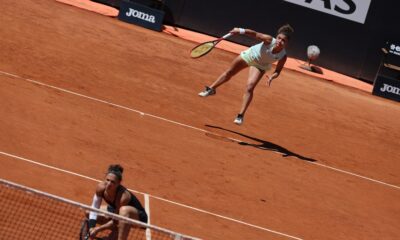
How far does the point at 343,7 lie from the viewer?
2505 cm

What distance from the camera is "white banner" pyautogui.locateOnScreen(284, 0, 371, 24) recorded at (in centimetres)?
2492

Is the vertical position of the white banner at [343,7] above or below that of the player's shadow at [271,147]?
above

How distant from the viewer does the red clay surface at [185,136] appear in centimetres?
1261

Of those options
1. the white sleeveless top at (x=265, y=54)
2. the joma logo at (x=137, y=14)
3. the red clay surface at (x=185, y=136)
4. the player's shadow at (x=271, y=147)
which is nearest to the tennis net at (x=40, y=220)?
the red clay surface at (x=185, y=136)

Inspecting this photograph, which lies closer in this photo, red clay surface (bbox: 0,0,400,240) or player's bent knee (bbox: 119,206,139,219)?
player's bent knee (bbox: 119,206,139,219)

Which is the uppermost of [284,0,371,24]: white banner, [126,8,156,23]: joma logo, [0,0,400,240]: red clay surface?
[284,0,371,24]: white banner

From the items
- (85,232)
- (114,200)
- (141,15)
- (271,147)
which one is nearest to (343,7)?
(141,15)

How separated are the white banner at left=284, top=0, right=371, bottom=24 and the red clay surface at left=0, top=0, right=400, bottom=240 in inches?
111

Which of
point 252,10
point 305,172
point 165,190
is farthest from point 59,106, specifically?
point 252,10

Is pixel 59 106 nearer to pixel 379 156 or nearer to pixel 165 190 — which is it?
pixel 165 190

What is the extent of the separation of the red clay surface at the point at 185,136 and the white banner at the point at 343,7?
2811mm

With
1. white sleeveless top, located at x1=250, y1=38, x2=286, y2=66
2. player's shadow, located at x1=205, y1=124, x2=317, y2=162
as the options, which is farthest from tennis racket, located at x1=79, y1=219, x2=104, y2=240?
white sleeveless top, located at x1=250, y1=38, x2=286, y2=66

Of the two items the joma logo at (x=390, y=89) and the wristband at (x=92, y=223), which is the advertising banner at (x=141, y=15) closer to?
the joma logo at (x=390, y=89)

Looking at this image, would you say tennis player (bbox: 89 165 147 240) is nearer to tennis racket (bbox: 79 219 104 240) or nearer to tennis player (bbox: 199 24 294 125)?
tennis racket (bbox: 79 219 104 240)
